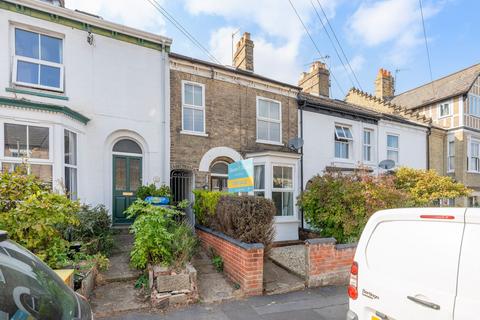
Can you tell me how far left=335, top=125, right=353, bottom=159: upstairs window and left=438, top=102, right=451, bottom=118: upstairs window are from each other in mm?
8954

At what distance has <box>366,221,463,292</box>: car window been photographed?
214cm

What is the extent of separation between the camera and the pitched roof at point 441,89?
17734mm

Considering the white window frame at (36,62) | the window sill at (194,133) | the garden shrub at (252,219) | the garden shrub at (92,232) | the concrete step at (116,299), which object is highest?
the white window frame at (36,62)

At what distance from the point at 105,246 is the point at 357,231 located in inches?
237

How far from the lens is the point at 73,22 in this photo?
8281 millimetres

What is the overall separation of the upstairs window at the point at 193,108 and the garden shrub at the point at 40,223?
5.43 metres

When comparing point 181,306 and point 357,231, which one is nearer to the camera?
point 181,306

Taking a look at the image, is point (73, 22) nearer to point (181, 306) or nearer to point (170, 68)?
point (170, 68)

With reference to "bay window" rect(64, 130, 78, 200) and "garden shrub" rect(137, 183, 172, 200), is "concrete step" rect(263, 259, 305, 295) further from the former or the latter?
"bay window" rect(64, 130, 78, 200)

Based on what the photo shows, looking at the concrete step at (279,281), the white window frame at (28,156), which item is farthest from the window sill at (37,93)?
the concrete step at (279,281)

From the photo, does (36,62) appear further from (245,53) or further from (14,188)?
(245,53)

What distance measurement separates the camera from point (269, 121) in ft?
38.1

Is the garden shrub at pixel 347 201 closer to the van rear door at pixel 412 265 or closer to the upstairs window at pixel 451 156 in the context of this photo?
the van rear door at pixel 412 265

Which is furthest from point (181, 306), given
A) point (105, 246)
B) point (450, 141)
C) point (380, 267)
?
point (450, 141)
